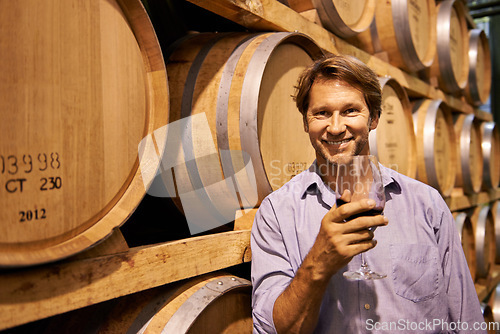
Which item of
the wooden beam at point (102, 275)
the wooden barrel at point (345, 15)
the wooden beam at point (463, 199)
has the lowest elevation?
the wooden beam at point (463, 199)

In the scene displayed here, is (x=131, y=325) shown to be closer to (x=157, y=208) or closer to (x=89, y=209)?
(x=89, y=209)

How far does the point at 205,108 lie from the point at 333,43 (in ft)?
3.36

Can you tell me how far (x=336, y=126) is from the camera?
1.38 meters

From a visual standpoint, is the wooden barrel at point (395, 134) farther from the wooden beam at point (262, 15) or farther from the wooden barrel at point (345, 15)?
the wooden beam at point (262, 15)

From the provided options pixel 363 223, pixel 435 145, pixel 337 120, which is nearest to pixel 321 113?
pixel 337 120

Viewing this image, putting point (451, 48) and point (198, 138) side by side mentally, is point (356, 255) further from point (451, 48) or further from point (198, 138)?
point (451, 48)

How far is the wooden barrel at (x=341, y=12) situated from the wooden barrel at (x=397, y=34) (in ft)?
0.97

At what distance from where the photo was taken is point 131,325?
120 centimetres

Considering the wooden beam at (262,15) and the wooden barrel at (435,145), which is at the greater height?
the wooden beam at (262,15)

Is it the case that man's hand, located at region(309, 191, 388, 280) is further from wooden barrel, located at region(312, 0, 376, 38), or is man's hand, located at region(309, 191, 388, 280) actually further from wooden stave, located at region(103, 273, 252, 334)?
wooden barrel, located at region(312, 0, 376, 38)

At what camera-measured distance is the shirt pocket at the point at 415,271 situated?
1344mm

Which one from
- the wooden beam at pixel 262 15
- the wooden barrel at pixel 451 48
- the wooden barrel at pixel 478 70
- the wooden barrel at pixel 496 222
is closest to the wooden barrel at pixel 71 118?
the wooden beam at pixel 262 15

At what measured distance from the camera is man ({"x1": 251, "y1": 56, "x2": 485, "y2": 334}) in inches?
51.8

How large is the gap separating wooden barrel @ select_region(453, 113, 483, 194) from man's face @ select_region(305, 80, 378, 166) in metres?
2.68
